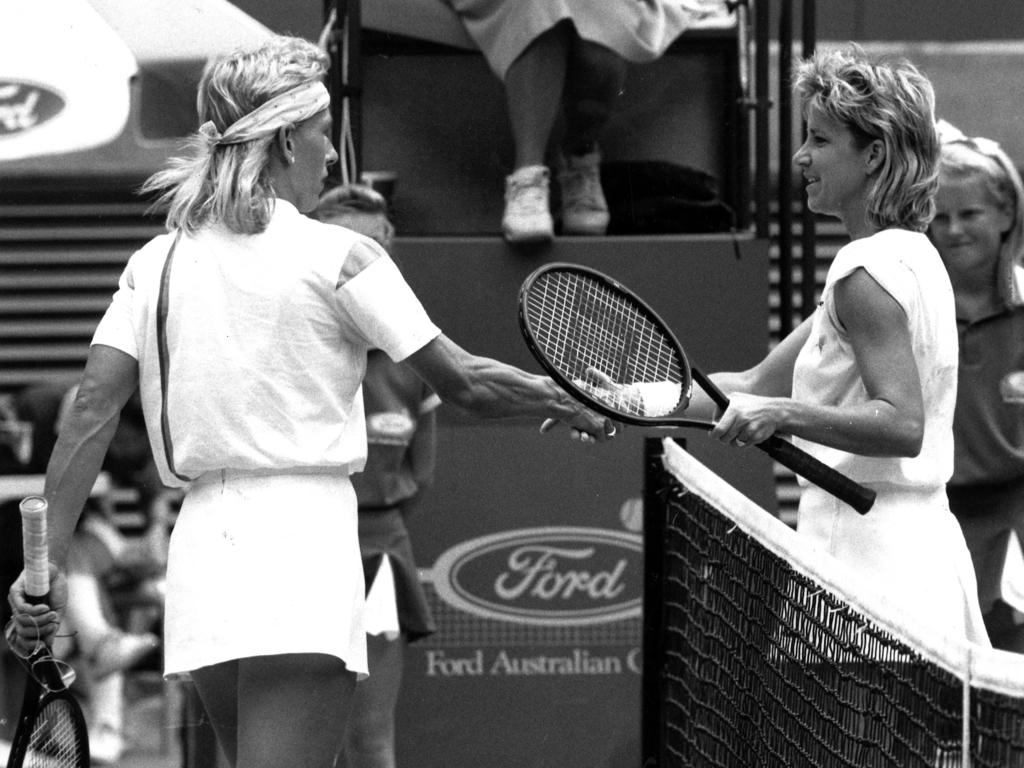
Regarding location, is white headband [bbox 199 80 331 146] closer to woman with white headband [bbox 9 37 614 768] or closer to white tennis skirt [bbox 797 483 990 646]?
woman with white headband [bbox 9 37 614 768]

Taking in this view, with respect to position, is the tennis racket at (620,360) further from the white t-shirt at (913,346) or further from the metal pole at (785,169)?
the metal pole at (785,169)

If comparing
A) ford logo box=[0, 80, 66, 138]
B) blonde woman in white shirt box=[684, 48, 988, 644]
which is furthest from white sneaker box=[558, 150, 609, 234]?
blonde woman in white shirt box=[684, 48, 988, 644]

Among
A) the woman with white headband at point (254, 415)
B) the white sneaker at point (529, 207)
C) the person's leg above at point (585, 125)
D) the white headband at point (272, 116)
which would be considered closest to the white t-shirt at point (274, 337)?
the woman with white headband at point (254, 415)

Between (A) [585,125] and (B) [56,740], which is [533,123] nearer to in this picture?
(A) [585,125]

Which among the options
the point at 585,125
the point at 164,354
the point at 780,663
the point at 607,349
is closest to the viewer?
the point at 164,354

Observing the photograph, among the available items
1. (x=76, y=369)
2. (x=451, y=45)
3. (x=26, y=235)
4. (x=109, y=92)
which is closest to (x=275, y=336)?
(x=451, y=45)

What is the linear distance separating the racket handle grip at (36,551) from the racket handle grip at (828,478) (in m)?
1.10

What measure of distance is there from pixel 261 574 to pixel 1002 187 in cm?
232

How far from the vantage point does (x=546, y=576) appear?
195 inches

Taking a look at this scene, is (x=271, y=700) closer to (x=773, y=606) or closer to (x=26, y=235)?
(x=773, y=606)

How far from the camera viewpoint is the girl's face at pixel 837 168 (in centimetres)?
295

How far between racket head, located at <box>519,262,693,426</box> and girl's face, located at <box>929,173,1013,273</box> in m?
1.16

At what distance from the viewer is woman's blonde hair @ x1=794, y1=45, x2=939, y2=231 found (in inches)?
115

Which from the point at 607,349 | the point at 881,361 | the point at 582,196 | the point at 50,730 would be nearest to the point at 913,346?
the point at 881,361
